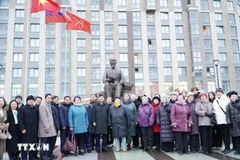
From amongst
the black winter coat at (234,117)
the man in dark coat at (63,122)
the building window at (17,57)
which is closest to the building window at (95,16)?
the building window at (17,57)

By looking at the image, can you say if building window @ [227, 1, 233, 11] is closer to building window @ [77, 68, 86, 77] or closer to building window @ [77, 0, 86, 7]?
building window @ [77, 0, 86, 7]

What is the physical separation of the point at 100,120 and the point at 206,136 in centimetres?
374

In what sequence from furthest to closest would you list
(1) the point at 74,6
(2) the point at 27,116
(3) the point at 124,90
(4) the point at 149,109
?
(1) the point at 74,6, (3) the point at 124,90, (4) the point at 149,109, (2) the point at 27,116

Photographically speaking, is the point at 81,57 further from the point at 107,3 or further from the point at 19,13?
the point at 19,13

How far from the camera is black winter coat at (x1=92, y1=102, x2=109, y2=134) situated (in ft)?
28.0

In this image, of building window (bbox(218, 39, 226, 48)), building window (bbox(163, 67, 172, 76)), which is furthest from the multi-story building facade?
building window (bbox(218, 39, 226, 48))

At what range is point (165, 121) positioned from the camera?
8.11 metres

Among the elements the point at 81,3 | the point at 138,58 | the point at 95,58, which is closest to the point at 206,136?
the point at 95,58

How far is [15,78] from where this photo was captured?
4269cm

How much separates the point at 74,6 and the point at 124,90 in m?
38.2

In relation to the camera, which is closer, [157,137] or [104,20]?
[157,137]

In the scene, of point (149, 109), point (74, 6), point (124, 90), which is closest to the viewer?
point (149, 109)

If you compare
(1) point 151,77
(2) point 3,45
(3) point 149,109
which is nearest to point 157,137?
(3) point 149,109

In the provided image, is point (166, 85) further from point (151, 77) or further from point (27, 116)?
point (27, 116)
